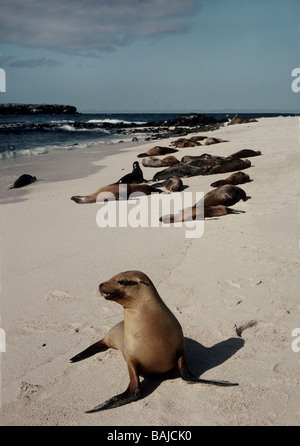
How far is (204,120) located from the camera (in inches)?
1838

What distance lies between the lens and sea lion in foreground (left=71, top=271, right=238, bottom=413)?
272 centimetres

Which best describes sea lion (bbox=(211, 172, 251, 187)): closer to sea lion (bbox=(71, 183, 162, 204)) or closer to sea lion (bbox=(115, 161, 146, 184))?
sea lion (bbox=(71, 183, 162, 204))

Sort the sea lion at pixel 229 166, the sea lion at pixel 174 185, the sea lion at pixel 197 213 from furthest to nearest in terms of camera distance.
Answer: the sea lion at pixel 229 166 → the sea lion at pixel 174 185 → the sea lion at pixel 197 213

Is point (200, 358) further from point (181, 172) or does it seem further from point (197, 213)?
point (181, 172)

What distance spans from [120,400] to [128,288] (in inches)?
26.3

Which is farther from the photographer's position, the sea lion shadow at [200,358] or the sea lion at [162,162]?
the sea lion at [162,162]

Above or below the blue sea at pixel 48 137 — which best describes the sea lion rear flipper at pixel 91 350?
below

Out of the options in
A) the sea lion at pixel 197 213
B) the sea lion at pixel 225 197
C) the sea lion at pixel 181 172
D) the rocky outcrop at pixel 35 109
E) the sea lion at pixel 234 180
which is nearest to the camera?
the sea lion at pixel 197 213

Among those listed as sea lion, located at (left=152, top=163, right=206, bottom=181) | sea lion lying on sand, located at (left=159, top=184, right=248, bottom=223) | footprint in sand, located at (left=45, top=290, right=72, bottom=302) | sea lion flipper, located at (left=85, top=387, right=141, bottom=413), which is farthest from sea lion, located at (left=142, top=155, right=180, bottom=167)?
sea lion flipper, located at (left=85, top=387, right=141, bottom=413)

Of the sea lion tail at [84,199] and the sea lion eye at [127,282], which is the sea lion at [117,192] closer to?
the sea lion tail at [84,199]

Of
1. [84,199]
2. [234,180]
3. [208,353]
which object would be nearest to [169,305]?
[208,353]

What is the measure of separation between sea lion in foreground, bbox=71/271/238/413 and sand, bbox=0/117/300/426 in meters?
0.12

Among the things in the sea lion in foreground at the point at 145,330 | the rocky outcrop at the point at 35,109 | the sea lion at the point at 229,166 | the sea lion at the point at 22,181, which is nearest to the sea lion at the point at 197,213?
the sea lion at the point at 229,166

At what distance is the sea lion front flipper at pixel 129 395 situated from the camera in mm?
2477
